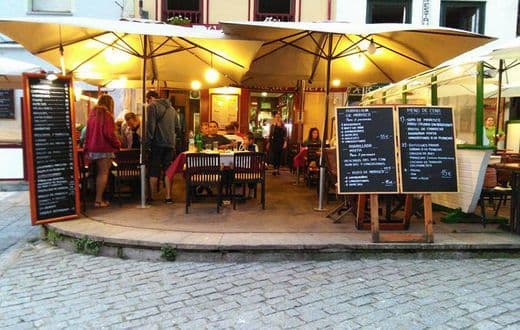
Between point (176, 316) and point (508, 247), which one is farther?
point (508, 247)

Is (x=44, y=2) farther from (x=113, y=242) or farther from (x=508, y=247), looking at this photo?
(x=508, y=247)

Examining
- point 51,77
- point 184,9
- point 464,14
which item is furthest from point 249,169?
point 464,14

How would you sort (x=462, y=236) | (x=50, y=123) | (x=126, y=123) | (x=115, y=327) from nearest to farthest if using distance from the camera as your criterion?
(x=115, y=327) < (x=462, y=236) < (x=50, y=123) < (x=126, y=123)

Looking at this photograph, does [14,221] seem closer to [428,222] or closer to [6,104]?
[428,222]

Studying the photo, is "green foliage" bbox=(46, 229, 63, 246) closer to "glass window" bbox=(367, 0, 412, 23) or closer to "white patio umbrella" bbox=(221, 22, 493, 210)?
"white patio umbrella" bbox=(221, 22, 493, 210)

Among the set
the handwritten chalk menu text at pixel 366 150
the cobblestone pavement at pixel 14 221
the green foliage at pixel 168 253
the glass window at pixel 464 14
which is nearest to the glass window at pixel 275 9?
the glass window at pixel 464 14

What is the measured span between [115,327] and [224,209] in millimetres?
3614

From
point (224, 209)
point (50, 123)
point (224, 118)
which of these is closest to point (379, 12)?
point (224, 118)

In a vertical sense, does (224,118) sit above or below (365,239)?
above

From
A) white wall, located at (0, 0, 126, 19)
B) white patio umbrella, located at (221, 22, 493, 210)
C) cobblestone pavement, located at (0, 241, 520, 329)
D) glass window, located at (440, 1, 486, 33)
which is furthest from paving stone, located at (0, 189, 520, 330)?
glass window, located at (440, 1, 486, 33)

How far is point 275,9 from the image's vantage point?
1316 cm

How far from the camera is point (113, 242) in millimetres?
5379

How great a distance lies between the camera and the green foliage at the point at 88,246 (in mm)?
5445

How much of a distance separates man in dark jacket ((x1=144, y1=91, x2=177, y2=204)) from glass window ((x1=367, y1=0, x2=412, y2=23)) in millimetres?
8053
